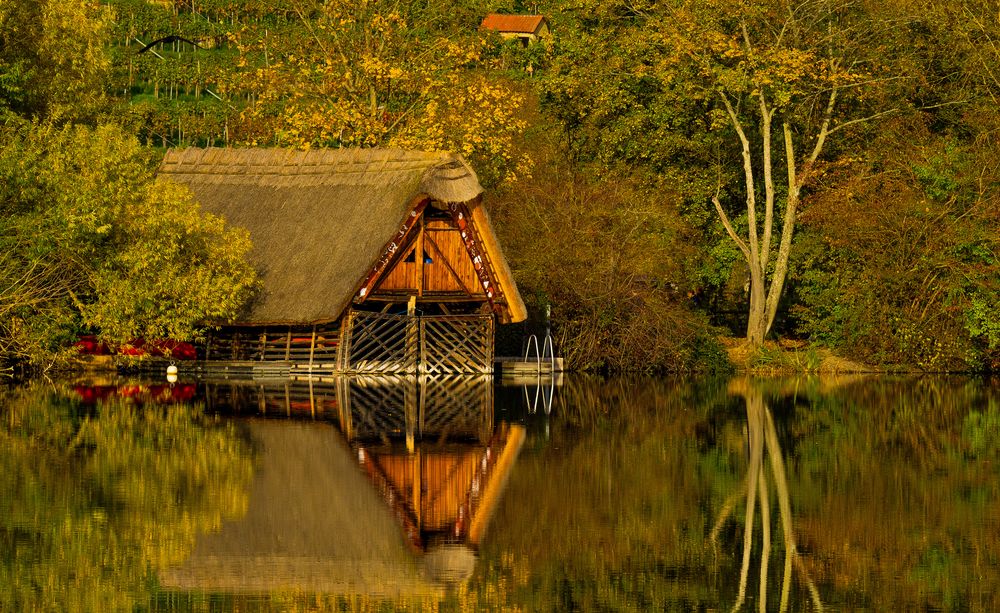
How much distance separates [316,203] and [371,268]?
369 centimetres

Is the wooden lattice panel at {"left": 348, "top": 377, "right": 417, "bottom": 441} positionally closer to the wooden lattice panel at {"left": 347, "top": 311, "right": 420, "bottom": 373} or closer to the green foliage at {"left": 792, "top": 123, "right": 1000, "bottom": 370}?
the wooden lattice panel at {"left": 347, "top": 311, "right": 420, "bottom": 373}

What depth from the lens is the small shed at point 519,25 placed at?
323ft

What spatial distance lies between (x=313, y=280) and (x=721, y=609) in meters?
25.4

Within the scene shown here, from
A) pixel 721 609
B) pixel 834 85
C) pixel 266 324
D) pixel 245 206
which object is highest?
pixel 834 85

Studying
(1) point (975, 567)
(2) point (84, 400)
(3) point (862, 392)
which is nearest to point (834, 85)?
(3) point (862, 392)

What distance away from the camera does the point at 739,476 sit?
74.0ft

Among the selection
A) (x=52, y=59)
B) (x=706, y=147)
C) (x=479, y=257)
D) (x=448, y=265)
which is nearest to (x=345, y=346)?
(x=448, y=265)

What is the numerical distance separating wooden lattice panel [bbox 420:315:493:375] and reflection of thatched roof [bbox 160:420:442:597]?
1742 cm

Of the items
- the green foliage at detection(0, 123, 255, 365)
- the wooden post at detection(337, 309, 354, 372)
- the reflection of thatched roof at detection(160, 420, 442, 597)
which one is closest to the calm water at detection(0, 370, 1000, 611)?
the reflection of thatched roof at detection(160, 420, 442, 597)

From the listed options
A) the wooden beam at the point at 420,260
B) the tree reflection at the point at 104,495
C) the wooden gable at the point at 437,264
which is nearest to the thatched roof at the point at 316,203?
the wooden gable at the point at 437,264

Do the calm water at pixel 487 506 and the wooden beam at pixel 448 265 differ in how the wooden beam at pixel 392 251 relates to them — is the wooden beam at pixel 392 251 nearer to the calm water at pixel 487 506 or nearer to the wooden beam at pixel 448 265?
the wooden beam at pixel 448 265

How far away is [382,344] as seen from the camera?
1575 inches

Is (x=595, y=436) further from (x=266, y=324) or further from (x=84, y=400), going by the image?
(x=266, y=324)

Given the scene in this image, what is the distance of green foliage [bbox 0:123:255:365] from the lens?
33.1 meters
